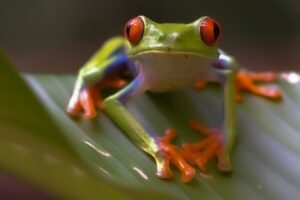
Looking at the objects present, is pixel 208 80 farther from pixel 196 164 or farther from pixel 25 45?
pixel 25 45

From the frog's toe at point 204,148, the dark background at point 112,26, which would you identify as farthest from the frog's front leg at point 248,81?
the dark background at point 112,26

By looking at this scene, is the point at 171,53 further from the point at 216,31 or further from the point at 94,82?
the point at 94,82

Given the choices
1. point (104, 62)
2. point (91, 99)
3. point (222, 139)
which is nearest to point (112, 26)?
point (104, 62)

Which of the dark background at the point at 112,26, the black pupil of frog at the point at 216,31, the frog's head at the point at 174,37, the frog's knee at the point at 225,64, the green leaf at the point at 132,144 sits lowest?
the green leaf at the point at 132,144

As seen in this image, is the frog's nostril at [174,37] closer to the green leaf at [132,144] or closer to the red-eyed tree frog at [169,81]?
the red-eyed tree frog at [169,81]

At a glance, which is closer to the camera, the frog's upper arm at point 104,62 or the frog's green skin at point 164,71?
the frog's green skin at point 164,71

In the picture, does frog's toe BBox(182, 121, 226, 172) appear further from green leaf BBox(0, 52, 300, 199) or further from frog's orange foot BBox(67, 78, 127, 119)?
frog's orange foot BBox(67, 78, 127, 119)

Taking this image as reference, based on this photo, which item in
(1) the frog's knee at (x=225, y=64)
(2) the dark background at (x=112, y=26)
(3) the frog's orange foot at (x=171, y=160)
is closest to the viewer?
(3) the frog's orange foot at (x=171, y=160)

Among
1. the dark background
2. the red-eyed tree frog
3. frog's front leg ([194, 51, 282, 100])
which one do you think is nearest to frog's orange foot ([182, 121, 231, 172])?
the red-eyed tree frog
